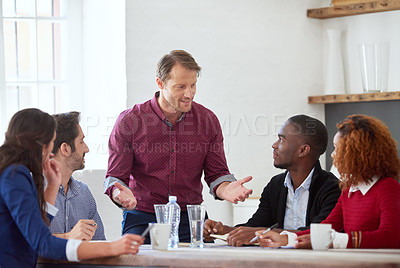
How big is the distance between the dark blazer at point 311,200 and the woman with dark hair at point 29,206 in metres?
1.13

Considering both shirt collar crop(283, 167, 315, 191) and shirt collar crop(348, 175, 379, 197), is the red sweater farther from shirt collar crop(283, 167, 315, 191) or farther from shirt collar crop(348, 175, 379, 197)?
shirt collar crop(283, 167, 315, 191)

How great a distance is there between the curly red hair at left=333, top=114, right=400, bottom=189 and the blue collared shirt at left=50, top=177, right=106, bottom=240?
119 centimetres

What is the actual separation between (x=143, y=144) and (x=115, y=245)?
46.5 inches

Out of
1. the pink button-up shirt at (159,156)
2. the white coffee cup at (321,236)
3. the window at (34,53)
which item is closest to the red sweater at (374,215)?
the white coffee cup at (321,236)

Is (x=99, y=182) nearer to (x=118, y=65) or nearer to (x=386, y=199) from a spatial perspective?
(x=118, y=65)

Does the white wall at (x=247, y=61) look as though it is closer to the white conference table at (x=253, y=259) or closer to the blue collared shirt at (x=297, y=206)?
the blue collared shirt at (x=297, y=206)

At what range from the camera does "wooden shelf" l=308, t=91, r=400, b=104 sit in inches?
180

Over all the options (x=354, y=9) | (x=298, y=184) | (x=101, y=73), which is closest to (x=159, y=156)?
(x=298, y=184)

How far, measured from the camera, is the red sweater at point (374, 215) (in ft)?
7.36

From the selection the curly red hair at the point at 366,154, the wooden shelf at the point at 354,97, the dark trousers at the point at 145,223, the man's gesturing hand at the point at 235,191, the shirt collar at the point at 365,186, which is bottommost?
the dark trousers at the point at 145,223

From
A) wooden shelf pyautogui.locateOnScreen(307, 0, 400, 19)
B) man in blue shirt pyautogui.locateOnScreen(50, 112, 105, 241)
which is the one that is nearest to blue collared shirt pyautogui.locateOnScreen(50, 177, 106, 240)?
man in blue shirt pyautogui.locateOnScreen(50, 112, 105, 241)

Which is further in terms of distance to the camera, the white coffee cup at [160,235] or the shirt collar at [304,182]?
the shirt collar at [304,182]

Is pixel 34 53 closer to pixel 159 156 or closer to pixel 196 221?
pixel 159 156

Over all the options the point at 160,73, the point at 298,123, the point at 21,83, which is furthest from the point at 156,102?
the point at 21,83
